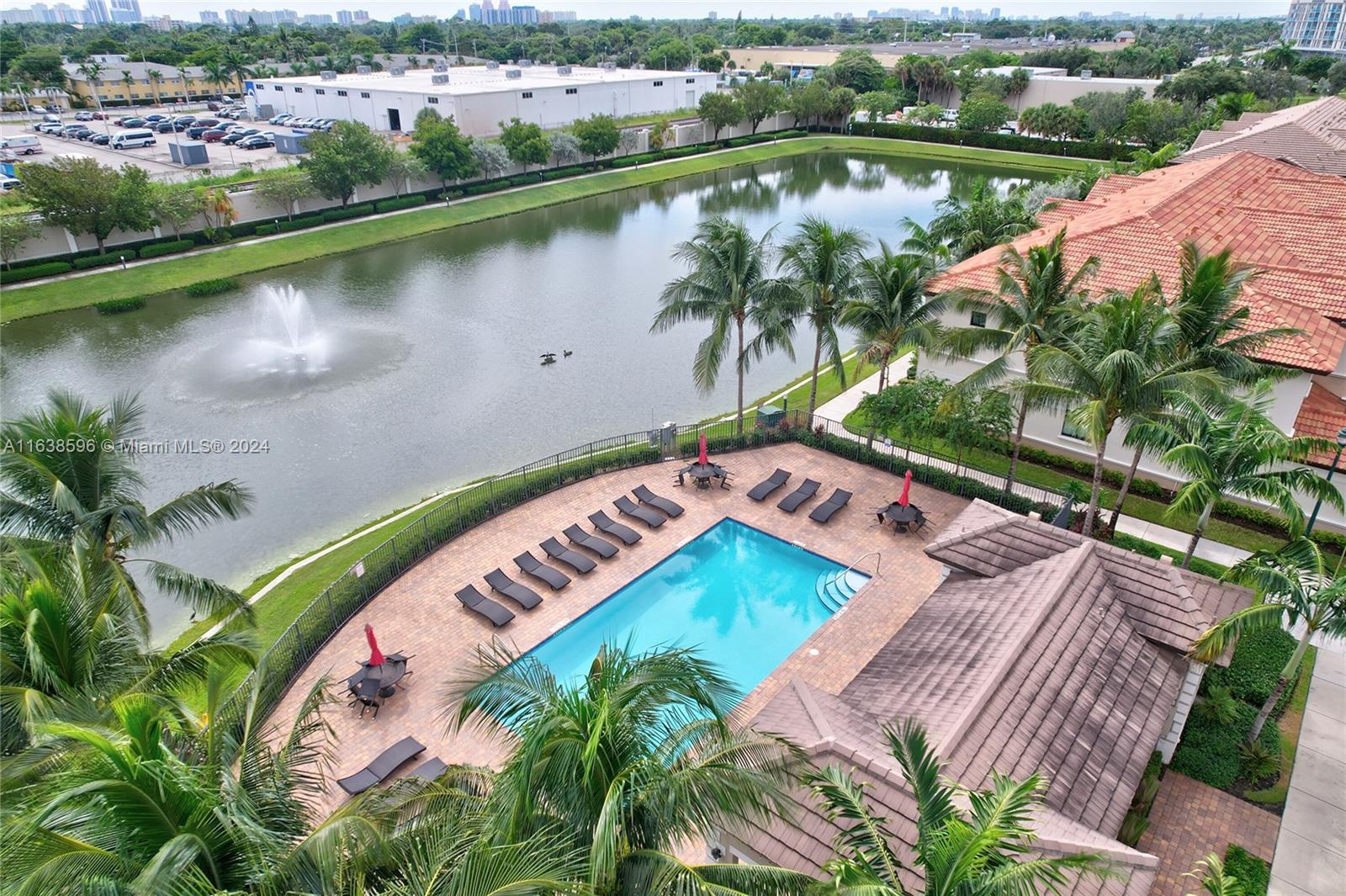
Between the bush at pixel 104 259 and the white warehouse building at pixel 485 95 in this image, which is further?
the white warehouse building at pixel 485 95

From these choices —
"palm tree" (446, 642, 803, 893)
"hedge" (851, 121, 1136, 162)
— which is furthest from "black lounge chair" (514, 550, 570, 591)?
"hedge" (851, 121, 1136, 162)

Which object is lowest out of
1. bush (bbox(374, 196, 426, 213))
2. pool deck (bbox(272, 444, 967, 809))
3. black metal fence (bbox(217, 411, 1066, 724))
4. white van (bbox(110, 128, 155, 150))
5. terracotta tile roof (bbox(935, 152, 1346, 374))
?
pool deck (bbox(272, 444, 967, 809))

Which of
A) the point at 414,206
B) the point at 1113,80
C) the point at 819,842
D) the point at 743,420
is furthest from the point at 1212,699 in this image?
the point at 1113,80

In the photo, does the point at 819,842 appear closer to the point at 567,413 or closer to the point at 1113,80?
the point at 567,413

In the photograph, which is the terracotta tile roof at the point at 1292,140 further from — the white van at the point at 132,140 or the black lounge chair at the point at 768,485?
the white van at the point at 132,140

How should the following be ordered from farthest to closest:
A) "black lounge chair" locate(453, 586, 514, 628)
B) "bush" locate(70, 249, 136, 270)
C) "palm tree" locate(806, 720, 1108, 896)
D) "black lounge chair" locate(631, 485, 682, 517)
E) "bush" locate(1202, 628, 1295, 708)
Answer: "bush" locate(70, 249, 136, 270)
"black lounge chair" locate(631, 485, 682, 517)
"black lounge chair" locate(453, 586, 514, 628)
"bush" locate(1202, 628, 1295, 708)
"palm tree" locate(806, 720, 1108, 896)

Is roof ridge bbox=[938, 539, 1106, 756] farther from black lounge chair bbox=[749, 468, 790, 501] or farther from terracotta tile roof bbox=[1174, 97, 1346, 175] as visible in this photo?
terracotta tile roof bbox=[1174, 97, 1346, 175]

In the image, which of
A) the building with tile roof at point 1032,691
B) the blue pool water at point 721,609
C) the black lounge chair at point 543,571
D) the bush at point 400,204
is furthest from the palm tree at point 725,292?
the bush at point 400,204
